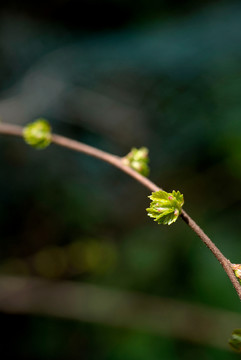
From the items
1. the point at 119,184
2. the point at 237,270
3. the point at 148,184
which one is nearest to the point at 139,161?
the point at 148,184

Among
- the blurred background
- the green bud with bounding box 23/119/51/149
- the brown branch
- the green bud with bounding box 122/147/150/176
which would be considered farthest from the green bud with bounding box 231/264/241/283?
the blurred background

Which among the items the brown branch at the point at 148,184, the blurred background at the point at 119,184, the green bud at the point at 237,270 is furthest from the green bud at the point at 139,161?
the blurred background at the point at 119,184

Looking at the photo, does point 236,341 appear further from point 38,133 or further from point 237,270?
point 38,133

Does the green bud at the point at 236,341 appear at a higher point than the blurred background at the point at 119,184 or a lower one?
lower

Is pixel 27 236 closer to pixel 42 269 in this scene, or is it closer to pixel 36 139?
pixel 42 269

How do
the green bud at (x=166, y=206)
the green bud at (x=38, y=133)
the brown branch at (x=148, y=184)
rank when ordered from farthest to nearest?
the green bud at (x=38, y=133) → the green bud at (x=166, y=206) → the brown branch at (x=148, y=184)

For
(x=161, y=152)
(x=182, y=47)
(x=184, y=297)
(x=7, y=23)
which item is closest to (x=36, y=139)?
Result: (x=184, y=297)

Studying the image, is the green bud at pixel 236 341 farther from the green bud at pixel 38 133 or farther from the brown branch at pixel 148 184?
the green bud at pixel 38 133
